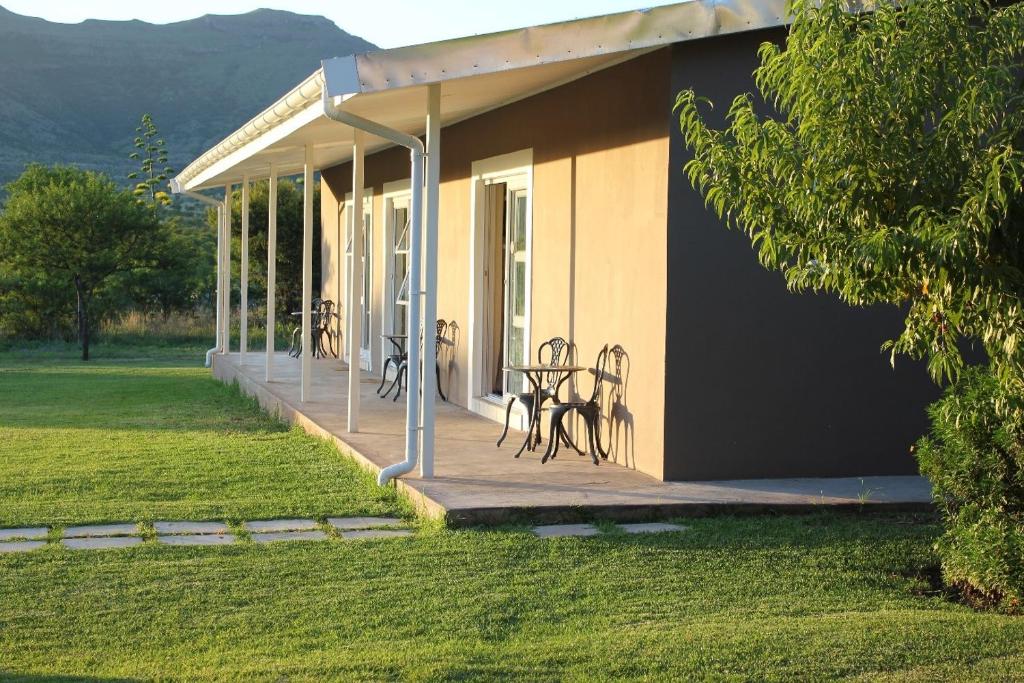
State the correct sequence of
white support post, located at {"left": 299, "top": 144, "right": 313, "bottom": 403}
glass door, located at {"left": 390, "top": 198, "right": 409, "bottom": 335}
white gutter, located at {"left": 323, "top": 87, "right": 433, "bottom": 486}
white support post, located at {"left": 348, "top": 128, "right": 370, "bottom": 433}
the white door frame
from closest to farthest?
white gutter, located at {"left": 323, "top": 87, "right": 433, "bottom": 486} < white support post, located at {"left": 348, "top": 128, "right": 370, "bottom": 433} < the white door frame < white support post, located at {"left": 299, "top": 144, "right": 313, "bottom": 403} < glass door, located at {"left": 390, "top": 198, "right": 409, "bottom": 335}

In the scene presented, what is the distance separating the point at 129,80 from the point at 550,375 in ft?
241

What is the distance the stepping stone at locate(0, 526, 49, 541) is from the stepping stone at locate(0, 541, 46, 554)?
0.10 m

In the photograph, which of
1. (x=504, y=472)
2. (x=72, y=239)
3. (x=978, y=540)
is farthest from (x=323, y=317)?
(x=978, y=540)

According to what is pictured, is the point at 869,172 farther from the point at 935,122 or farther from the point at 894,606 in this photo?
the point at 894,606

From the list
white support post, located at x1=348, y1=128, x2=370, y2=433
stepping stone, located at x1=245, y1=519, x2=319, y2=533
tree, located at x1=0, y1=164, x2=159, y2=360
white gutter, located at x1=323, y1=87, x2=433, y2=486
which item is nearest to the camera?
stepping stone, located at x1=245, y1=519, x2=319, y2=533

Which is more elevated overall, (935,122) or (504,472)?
(935,122)

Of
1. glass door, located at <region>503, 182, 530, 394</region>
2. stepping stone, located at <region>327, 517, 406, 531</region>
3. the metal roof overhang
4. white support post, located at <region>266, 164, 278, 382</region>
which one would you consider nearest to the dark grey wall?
the metal roof overhang

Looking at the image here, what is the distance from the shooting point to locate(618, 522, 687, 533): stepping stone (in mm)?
6562

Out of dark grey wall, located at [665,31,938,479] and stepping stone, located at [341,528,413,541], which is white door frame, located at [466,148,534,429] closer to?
dark grey wall, located at [665,31,938,479]

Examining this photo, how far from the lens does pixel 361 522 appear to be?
685cm

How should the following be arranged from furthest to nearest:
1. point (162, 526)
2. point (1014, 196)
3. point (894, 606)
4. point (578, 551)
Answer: point (162, 526) → point (578, 551) → point (894, 606) → point (1014, 196)

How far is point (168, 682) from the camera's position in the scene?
427cm

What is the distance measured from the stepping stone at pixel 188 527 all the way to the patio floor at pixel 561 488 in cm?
108

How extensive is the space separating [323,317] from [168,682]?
44.6ft
